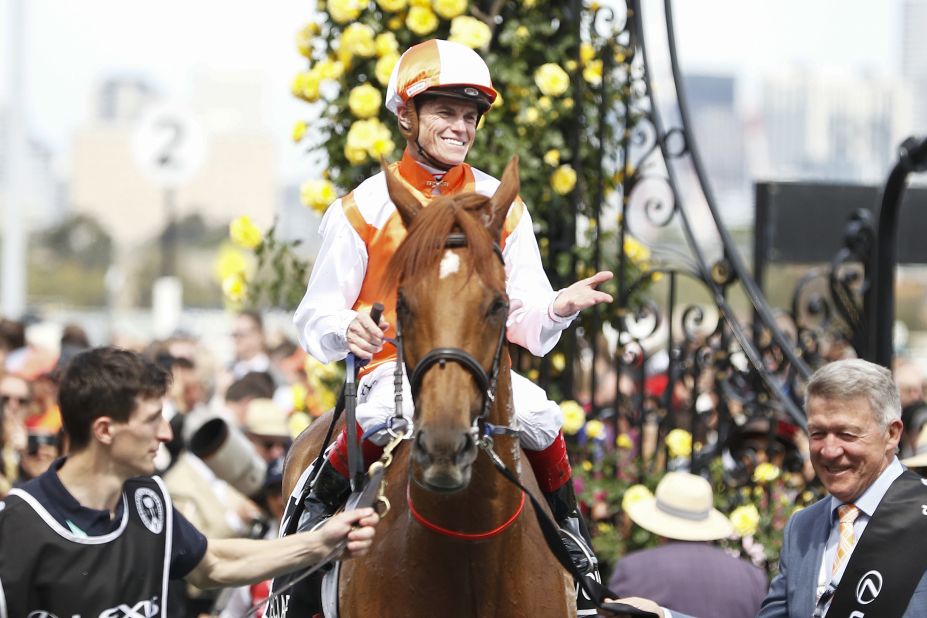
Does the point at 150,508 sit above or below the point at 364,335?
below

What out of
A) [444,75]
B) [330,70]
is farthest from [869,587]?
[330,70]

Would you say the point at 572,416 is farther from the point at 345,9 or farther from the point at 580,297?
the point at 580,297

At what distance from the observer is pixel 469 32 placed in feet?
22.5

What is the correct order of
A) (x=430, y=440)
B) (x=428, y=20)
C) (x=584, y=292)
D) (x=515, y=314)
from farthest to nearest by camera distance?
(x=428, y=20) < (x=515, y=314) < (x=584, y=292) < (x=430, y=440)

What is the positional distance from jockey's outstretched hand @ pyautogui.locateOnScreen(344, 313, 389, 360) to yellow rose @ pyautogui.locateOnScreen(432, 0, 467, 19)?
336 cm

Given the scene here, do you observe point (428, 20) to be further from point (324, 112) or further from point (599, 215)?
point (599, 215)

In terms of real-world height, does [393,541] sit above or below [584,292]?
below

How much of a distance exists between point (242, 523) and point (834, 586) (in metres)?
4.49

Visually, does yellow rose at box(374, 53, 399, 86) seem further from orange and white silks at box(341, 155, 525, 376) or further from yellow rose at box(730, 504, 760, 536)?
yellow rose at box(730, 504, 760, 536)

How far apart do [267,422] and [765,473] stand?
298cm

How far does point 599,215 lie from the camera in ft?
24.0

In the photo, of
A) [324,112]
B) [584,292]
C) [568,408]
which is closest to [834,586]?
[584,292]

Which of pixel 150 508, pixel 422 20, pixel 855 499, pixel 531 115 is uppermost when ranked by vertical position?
pixel 422 20

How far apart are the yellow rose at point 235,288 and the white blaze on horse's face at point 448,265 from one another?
427cm
